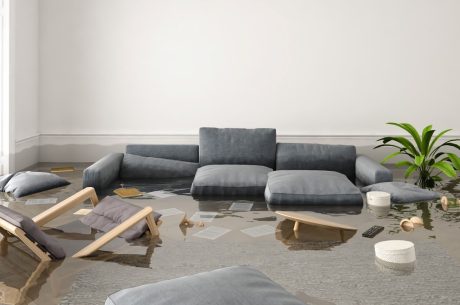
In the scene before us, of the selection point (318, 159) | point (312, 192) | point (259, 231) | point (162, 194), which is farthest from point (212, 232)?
point (318, 159)

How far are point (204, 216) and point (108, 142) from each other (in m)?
2.80

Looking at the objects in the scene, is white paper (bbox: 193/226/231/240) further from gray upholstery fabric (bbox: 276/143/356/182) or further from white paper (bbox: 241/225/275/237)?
gray upholstery fabric (bbox: 276/143/356/182)

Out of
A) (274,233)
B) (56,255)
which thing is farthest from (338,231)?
(56,255)

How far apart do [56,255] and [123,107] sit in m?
3.46

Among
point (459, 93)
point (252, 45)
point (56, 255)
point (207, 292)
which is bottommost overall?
point (56, 255)

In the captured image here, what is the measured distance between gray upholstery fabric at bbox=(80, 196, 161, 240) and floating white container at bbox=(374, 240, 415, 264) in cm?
142

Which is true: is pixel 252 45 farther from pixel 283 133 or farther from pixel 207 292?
pixel 207 292

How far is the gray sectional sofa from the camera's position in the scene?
173 inches

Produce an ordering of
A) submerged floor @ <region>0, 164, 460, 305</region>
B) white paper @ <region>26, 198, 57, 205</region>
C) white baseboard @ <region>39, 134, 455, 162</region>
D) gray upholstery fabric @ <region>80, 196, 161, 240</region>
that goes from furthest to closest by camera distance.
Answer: white baseboard @ <region>39, 134, 455, 162</region> < white paper @ <region>26, 198, 57, 205</region> < gray upholstery fabric @ <region>80, 196, 161, 240</region> < submerged floor @ <region>0, 164, 460, 305</region>

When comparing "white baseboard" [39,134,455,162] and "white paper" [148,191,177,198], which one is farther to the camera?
"white baseboard" [39,134,455,162]

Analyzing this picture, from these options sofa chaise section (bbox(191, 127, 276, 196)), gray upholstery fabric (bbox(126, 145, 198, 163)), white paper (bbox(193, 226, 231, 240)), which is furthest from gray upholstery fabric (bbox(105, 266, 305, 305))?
gray upholstery fabric (bbox(126, 145, 198, 163))

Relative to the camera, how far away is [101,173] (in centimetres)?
443

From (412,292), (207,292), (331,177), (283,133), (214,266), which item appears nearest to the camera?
(207,292)

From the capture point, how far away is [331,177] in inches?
169
